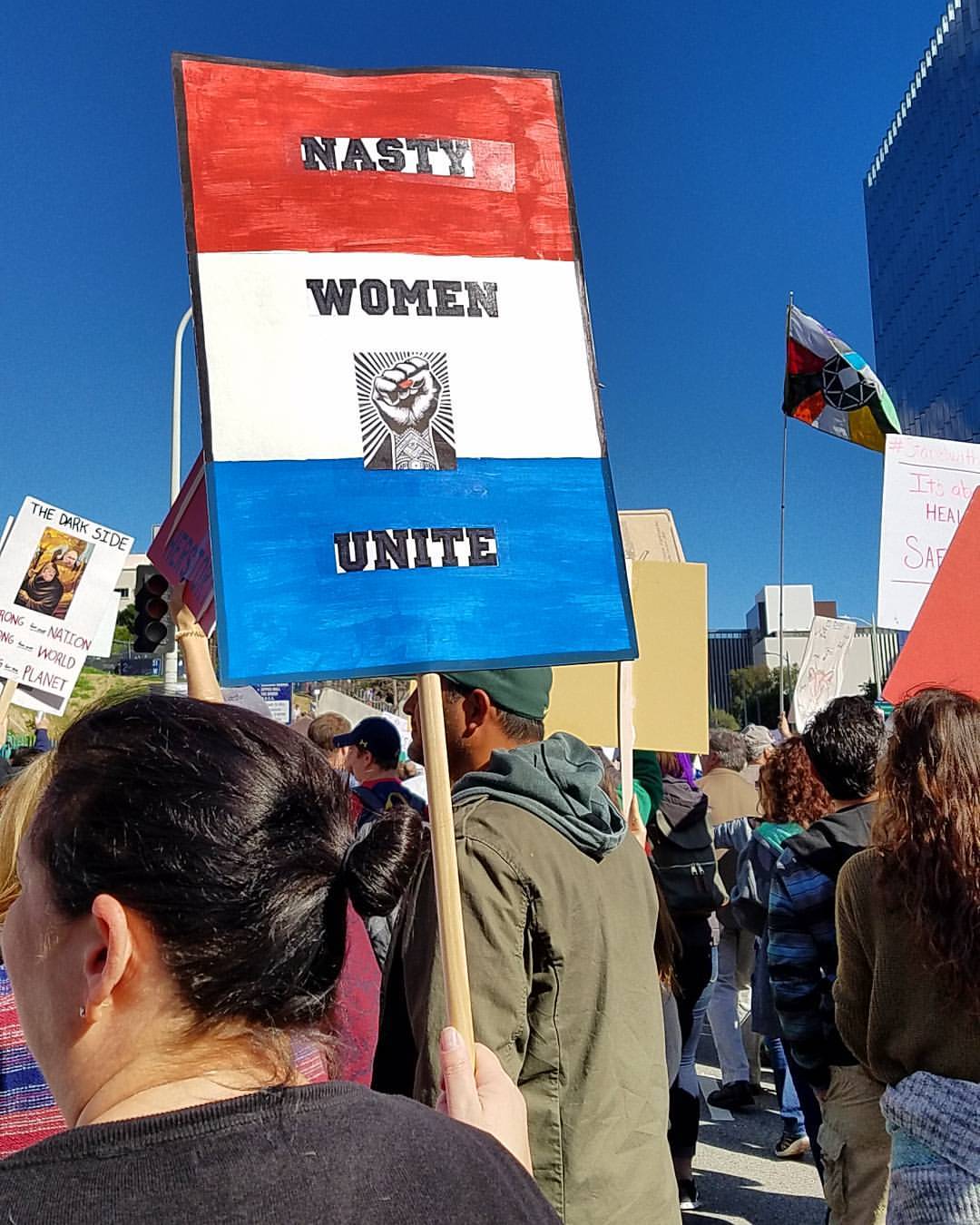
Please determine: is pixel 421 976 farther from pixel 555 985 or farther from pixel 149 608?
pixel 149 608

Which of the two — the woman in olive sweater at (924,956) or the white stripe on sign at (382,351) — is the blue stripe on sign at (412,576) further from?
the woman in olive sweater at (924,956)

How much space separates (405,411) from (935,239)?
205 feet

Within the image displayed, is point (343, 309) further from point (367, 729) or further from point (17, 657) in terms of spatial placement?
point (17, 657)

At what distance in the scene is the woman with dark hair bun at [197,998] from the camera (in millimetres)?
972

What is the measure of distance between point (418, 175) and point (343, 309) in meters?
0.29

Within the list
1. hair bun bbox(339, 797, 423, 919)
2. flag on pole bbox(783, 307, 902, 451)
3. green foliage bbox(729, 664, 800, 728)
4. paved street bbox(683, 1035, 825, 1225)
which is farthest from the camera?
green foliage bbox(729, 664, 800, 728)

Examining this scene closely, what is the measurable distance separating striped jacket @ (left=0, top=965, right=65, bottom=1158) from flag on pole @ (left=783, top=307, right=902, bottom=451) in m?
7.00

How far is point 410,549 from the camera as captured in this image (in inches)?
72.3

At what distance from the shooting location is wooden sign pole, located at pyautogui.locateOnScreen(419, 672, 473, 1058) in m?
1.48

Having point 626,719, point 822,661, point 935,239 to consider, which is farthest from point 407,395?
Answer: point 935,239

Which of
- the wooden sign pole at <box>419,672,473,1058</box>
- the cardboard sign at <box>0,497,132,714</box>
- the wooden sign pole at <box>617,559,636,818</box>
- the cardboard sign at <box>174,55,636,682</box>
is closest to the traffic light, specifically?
the cardboard sign at <box>0,497,132,714</box>

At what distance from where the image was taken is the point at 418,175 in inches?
77.4

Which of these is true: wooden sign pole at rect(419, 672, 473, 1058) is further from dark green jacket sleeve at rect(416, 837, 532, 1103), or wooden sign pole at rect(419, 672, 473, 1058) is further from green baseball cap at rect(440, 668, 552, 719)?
green baseball cap at rect(440, 668, 552, 719)

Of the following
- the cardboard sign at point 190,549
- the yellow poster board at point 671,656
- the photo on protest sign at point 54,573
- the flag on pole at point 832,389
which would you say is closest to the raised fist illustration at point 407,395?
the cardboard sign at point 190,549
